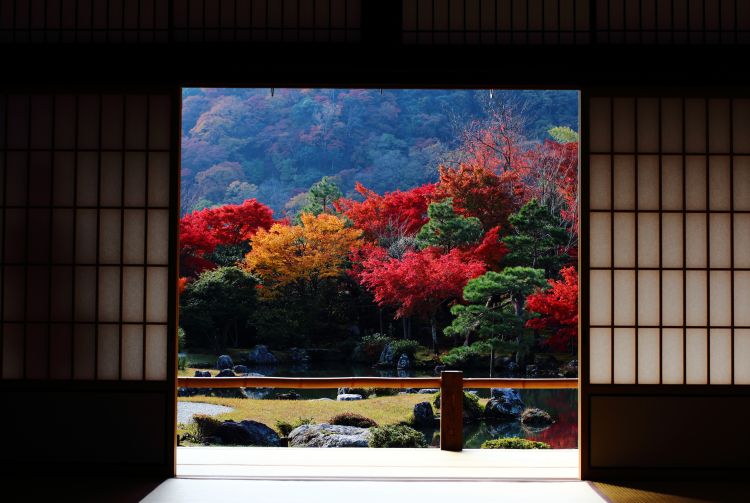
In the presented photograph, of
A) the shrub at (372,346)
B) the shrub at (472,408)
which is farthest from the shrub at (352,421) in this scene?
the shrub at (372,346)

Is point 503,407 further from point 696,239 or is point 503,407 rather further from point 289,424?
point 696,239

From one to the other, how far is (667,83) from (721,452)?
6.61ft

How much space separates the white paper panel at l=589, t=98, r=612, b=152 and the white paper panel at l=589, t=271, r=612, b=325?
2.33 feet

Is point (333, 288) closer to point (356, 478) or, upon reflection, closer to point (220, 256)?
point (220, 256)

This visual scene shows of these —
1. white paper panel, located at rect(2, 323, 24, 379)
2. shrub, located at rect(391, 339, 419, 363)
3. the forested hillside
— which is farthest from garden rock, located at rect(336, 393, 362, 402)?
white paper panel, located at rect(2, 323, 24, 379)

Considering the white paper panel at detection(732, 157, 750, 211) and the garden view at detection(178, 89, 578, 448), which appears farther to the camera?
the garden view at detection(178, 89, 578, 448)

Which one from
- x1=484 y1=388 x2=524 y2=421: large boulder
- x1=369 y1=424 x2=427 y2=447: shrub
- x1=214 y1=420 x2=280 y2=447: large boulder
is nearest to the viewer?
x1=369 y1=424 x2=427 y2=447: shrub

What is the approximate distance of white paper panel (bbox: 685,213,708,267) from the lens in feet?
12.5

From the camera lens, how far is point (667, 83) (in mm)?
3729

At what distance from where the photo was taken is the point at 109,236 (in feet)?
12.5

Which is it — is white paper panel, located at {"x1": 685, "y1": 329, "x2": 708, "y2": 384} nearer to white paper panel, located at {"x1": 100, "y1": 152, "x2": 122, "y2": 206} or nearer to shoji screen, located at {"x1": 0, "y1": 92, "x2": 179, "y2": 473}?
shoji screen, located at {"x1": 0, "y1": 92, "x2": 179, "y2": 473}

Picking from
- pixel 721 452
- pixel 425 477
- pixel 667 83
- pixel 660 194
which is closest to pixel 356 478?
pixel 425 477

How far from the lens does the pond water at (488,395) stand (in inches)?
371

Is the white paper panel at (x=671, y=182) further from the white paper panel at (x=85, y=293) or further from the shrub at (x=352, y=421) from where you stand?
the shrub at (x=352, y=421)
